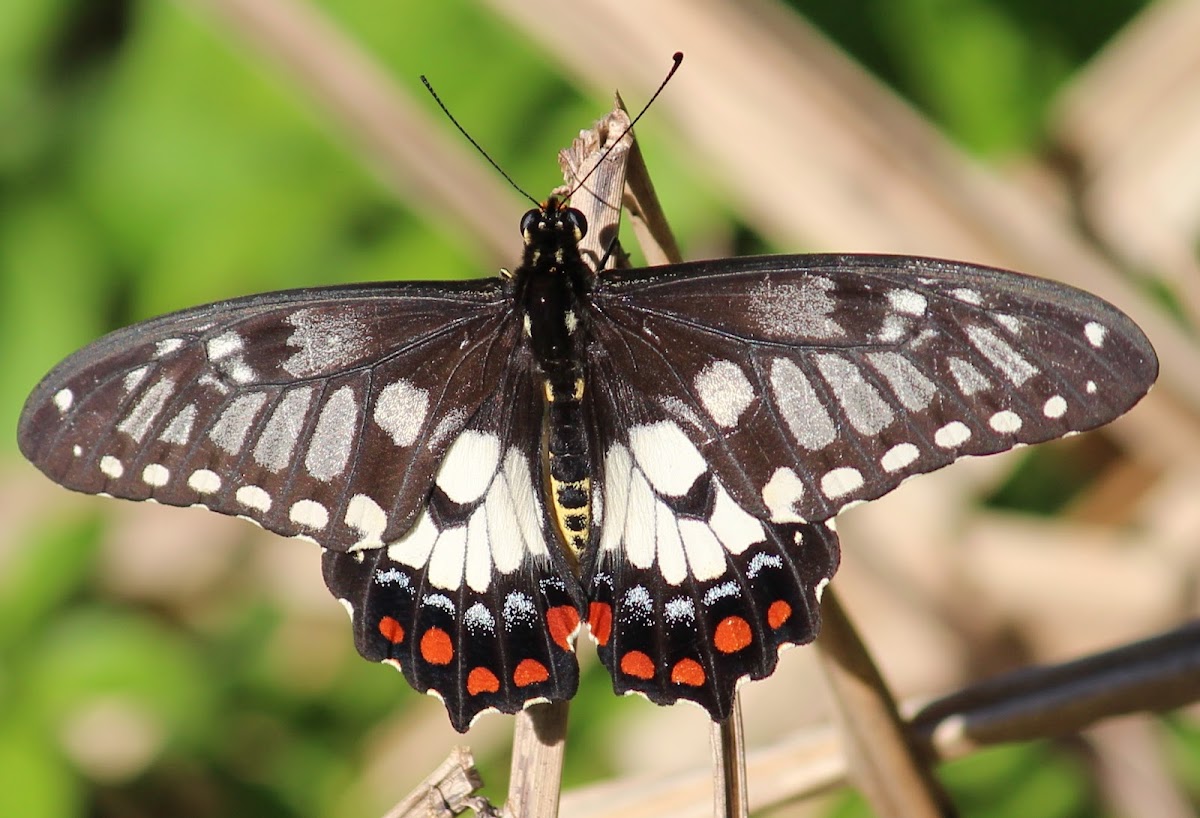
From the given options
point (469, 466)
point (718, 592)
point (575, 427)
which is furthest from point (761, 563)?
point (469, 466)

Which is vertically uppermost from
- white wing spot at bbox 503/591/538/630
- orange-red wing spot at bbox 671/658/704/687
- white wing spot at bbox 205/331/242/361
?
white wing spot at bbox 205/331/242/361

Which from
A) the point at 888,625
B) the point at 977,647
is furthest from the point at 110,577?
the point at 977,647

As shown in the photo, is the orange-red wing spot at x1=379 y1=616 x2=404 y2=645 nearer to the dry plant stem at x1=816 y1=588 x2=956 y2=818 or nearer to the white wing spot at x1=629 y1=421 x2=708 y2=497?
the white wing spot at x1=629 y1=421 x2=708 y2=497

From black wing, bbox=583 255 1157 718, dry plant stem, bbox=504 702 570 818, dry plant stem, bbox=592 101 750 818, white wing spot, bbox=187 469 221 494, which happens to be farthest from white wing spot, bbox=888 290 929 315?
white wing spot, bbox=187 469 221 494

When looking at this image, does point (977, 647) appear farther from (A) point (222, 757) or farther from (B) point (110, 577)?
(B) point (110, 577)

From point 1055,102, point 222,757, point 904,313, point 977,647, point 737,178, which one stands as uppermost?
point 1055,102
